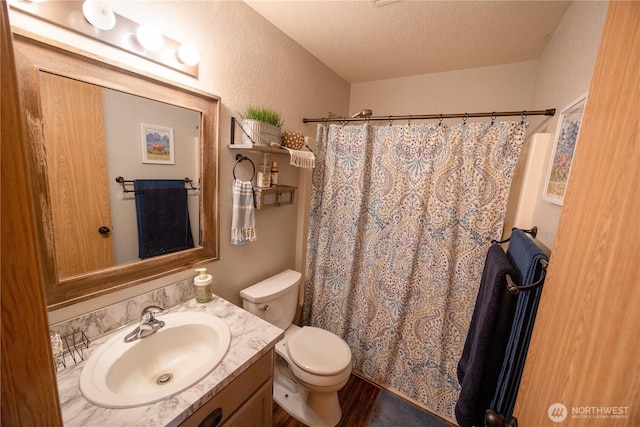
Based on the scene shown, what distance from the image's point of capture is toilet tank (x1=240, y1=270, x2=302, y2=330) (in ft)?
4.96

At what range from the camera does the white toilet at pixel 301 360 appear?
54.8 inches

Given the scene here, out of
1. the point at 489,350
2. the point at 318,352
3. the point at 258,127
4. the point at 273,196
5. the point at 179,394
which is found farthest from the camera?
the point at 273,196

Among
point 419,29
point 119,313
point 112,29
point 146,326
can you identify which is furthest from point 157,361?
point 419,29

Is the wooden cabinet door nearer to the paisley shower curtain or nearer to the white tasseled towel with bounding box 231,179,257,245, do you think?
the white tasseled towel with bounding box 231,179,257,245

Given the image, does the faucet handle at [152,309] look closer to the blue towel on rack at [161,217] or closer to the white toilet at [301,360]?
the blue towel on rack at [161,217]

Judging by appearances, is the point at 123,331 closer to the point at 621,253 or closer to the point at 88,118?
the point at 88,118

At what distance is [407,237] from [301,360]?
990mm

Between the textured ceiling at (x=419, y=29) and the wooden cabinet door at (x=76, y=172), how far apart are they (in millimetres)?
1013

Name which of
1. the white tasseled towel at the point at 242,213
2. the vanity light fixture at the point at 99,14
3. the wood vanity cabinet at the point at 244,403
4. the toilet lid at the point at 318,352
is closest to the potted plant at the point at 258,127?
the white tasseled towel at the point at 242,213

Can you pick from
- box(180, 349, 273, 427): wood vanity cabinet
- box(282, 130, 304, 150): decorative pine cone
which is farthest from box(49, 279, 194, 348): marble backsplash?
box(282, 130, 304, 150): decorative pine cone

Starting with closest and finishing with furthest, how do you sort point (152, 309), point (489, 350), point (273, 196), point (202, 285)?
1. point (489, 350)
2. point (152, 309)
3. point (202, 285)
4. point (273, 196)

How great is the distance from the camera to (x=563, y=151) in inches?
39.4

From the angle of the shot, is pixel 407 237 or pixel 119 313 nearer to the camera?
pixel 119 313

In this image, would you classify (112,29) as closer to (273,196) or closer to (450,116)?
(273,196)
